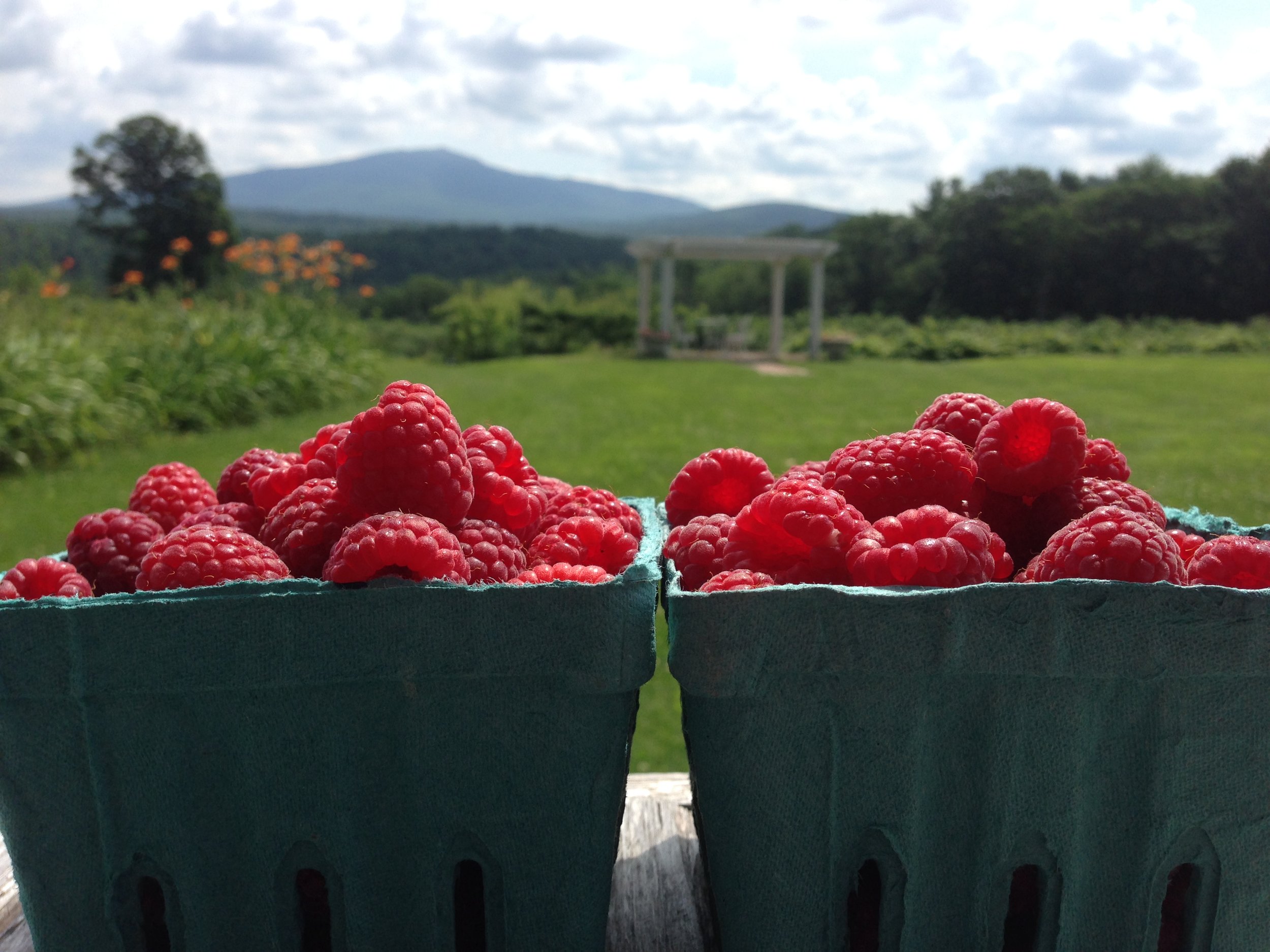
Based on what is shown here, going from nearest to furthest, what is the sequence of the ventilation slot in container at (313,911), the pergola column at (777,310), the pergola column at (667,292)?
the ventilation slot in container at (313,911) < the pergola column at (667,292) < the pergola column at (777,310)

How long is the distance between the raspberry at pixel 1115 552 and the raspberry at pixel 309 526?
654 mm

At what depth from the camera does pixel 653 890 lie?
1.04 metres

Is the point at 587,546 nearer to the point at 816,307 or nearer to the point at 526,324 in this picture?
the point at 816,307

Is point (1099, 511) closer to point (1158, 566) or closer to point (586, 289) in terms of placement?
point (1158, 566)

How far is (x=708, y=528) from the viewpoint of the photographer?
949mm

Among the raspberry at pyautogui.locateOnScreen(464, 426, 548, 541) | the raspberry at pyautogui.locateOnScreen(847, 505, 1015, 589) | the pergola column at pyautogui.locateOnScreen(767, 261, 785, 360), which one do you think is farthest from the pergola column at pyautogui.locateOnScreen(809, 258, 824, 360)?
the raspberry at pyautogui.locateOnScreen(847, 505, 1015, 589)

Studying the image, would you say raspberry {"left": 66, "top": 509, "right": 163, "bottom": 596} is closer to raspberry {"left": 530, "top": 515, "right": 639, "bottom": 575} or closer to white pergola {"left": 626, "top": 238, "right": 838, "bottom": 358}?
raspberry {"left": 530, "top": 515, "right": 639, "bottom": 575}

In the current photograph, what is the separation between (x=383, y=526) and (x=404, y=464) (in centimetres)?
11

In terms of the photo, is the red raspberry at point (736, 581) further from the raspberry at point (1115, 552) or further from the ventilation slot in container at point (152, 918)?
the ventilation slot in container at point (152, 918)

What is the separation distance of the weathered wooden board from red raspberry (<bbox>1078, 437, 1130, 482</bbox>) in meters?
0.60

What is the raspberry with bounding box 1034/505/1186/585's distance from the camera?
788 mm

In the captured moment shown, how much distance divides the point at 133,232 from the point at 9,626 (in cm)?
3097

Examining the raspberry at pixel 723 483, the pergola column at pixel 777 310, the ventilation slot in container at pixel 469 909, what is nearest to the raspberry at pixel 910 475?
the raspberry at pixel 723 483

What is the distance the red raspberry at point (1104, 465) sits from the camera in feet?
3.61
